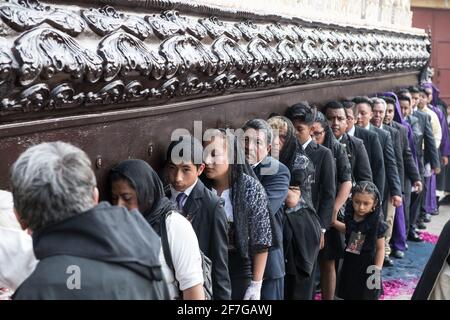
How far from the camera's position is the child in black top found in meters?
4.03

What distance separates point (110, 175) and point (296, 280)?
148 cm

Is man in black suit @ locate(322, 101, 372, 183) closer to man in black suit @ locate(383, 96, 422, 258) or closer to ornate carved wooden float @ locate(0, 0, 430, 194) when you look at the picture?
ornate carved wooden float @ locate(0, 0, 430, 194)

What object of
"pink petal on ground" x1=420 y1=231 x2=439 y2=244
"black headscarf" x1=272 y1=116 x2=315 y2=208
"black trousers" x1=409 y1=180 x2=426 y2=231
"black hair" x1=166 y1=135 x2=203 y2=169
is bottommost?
"pink petal on ground" x1=420 y1=231 x2=439 y2=244

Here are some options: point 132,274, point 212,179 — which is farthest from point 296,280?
point 132,274

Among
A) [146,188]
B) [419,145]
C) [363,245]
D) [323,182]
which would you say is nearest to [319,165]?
[323,182]

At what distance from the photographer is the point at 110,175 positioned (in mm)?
2439

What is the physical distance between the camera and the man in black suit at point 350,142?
4.57m

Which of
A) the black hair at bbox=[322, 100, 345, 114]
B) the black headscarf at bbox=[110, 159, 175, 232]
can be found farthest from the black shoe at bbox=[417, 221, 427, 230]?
the black headscarf at bbox=[110, 159, 175, 232]

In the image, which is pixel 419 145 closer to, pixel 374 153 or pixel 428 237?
pixel 428 237

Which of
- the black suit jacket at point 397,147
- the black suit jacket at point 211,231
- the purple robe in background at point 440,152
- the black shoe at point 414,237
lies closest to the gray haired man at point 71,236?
→ the black suit jacket at point 211,231

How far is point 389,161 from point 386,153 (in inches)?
2.4

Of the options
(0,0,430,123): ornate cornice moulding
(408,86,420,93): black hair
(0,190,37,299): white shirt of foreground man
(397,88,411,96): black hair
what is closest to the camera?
(0,190,37,299): white shirt of foreground man

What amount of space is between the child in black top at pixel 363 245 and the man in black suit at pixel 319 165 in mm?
163

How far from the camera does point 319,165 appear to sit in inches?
157
